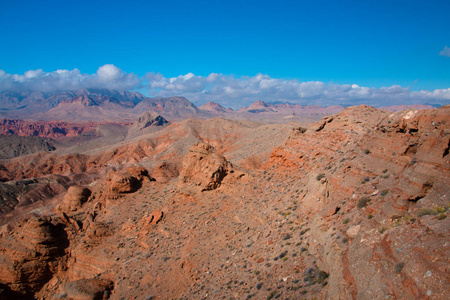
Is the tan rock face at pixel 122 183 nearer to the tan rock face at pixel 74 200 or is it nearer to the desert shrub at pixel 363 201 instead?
the tan rock face at pixel 74 200

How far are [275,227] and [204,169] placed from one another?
805 centimetres

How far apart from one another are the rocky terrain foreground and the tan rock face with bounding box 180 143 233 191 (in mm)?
88

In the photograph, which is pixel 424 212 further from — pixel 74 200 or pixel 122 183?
pixel 74 200

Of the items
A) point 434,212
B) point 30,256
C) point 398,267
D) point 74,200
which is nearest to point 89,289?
point 30,256

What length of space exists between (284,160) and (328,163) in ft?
13.0

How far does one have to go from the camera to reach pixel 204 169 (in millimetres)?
18578

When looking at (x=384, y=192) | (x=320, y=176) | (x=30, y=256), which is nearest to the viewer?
Answer: (x=384, y=192)

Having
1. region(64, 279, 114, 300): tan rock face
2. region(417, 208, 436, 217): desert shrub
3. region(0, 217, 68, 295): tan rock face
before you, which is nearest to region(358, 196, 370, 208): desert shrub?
region(417, 208, 436, 217): desert shrub

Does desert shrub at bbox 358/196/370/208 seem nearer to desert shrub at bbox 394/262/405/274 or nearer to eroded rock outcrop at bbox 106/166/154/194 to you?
desert shrub at bbox 394/262/405/274

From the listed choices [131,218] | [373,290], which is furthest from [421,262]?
[131,218]

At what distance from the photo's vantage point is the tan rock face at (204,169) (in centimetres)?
1791

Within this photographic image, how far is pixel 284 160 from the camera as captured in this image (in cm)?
1678

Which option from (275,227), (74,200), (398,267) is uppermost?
(398,267)

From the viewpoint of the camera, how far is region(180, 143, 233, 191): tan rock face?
1791cm
